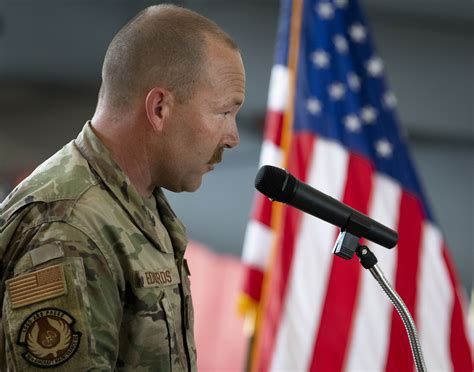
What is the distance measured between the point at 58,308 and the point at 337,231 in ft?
5.87

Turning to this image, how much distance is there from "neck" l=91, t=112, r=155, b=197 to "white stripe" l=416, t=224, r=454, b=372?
1.70 metres

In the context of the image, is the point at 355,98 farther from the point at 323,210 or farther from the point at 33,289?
the point at 33,289

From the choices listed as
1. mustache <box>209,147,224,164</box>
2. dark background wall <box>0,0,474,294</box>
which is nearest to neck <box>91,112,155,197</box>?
mustache <box>209,147,224,164</box>

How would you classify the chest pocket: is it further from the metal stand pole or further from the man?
the metal stand pole

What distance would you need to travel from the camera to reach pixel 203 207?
5.92 m

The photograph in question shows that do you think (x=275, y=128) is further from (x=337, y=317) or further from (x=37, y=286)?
(x=37, y=286)

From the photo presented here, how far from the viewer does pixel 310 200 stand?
1.23 meters

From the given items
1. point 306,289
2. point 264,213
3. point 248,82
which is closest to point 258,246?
point 264,213

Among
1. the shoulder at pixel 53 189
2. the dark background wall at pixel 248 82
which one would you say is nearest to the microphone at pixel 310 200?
the shoulder at pixel 53 189

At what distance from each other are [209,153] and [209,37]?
0.58 feet

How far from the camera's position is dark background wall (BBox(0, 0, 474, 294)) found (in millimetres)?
5551

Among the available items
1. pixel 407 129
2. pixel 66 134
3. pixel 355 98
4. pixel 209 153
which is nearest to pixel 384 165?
pixel 355 98

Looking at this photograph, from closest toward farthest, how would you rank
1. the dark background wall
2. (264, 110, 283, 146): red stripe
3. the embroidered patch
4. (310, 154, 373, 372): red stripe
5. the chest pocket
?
the embroidered patch, the chest pocket, (310, 154, 373, 372): red stripe, (264, 110, 283, 146): red stripe, the dark background wall

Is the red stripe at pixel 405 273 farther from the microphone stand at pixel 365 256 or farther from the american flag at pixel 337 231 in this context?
the microphone stand at pixel 365 256
